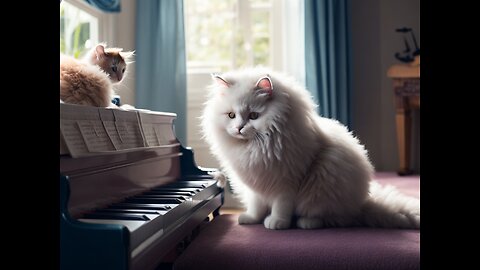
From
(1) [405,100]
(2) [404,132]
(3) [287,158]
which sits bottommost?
(3) [287,158]

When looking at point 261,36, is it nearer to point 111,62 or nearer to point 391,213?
point 111,62

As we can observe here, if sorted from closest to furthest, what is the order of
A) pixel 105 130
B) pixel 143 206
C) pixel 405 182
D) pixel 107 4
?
pixel 143 206 < pixel 105 130 < pixel 405 182 < pixel 107 4

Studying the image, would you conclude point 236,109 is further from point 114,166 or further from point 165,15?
point 165,15

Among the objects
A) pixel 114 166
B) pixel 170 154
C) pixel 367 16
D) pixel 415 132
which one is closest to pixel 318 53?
pixel 367 16

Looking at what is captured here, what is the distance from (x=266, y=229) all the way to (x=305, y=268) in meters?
0.35

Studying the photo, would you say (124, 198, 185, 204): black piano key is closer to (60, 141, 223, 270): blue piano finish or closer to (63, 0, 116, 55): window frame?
(60, 141, 223, 270): blue piano finish

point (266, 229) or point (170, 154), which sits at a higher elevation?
point (170, 154)

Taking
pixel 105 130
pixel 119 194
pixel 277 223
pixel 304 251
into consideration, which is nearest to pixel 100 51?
Result: pixel 105 130

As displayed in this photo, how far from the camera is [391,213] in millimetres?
1621

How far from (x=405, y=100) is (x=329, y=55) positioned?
722 mm
